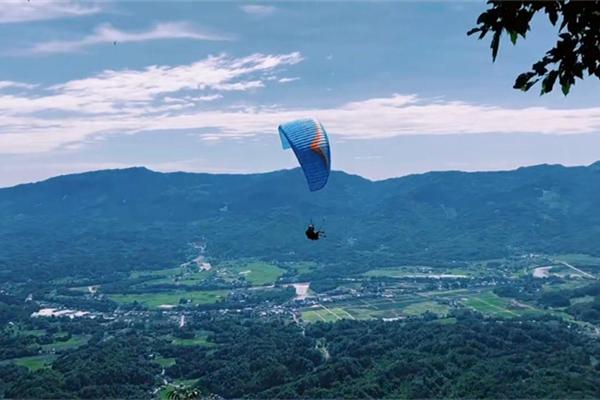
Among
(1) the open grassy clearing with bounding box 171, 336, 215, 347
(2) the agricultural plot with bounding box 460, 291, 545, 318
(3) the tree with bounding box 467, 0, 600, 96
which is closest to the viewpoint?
(3) the tree with bounding box 467, 0, 600, 96

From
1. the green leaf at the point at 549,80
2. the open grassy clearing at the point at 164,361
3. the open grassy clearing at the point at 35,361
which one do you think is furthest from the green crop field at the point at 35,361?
the green leaf at the point at 549,80

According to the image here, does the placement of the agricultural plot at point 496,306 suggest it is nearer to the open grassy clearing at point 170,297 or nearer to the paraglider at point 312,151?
the open grassy clearing at point 170,297

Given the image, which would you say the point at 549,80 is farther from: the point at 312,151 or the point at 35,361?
the point at 35,361

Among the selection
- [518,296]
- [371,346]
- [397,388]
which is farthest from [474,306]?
[397,388]

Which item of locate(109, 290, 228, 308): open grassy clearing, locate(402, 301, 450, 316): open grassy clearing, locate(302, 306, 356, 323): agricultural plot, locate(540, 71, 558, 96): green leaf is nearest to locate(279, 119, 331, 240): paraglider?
locate(540, 71, 558, 96): green leaf

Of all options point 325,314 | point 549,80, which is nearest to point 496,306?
point 325,314

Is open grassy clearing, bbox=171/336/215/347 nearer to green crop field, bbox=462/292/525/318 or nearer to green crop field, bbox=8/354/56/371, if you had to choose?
green crop field, bbox=8/354/56/371
